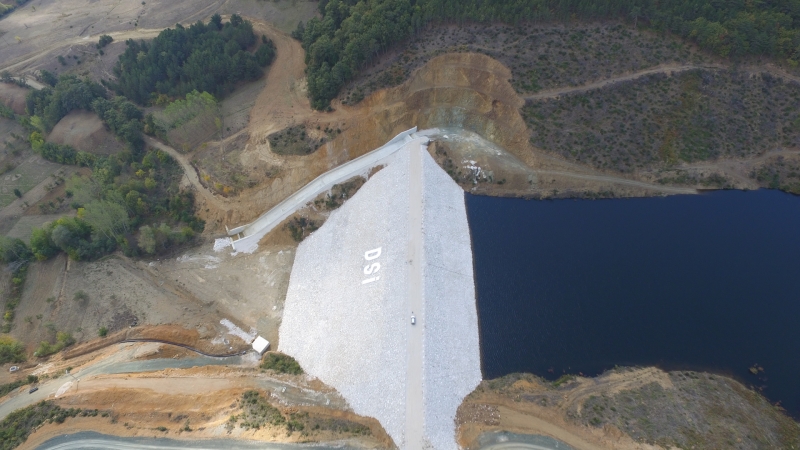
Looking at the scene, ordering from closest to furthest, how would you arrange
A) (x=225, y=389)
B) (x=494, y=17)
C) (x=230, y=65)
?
1. (x=225, y=389)
2. (x=494, y=17)
3. (x=230, y=65)

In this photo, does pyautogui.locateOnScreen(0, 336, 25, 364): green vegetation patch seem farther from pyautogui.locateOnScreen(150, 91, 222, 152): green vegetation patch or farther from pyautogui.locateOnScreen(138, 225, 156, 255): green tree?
pyautogui.locateOnScreen(150, 91, 222, 152): green vegetation patch

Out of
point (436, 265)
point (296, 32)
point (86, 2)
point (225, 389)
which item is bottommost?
point (225, 389)

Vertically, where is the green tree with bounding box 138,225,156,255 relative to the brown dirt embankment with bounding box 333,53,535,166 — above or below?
below

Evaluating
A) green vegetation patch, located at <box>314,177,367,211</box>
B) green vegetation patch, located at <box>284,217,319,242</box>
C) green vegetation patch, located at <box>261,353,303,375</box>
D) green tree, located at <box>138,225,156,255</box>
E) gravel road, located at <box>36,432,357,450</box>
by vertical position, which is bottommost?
gravel road, located at <box>36,432,357,450</box>

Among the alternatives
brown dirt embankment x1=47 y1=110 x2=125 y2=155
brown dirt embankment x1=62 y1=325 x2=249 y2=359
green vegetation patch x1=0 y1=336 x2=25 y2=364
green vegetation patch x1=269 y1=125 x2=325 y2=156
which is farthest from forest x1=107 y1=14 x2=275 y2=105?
green vegetation patch x1=0 y1=336 x2=25 y2=364

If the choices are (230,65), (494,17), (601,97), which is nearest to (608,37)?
(601,97)

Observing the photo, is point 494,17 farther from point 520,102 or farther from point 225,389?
point 225,389

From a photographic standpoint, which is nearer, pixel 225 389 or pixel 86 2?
pixel 225 389
